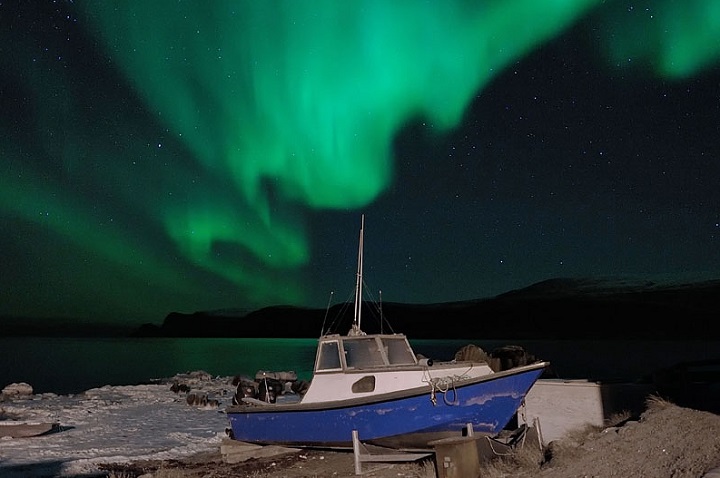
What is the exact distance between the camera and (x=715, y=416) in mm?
9984

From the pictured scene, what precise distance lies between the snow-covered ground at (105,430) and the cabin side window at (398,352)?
20.9ft

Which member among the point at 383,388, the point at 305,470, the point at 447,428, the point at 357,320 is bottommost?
the point at 305,470

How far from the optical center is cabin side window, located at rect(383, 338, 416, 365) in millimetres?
14023

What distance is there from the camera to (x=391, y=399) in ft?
40.9

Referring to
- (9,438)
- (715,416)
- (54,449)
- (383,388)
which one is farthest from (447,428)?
(9,438)

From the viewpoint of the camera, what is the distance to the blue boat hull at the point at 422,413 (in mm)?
12445

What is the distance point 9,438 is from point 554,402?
1545 cm

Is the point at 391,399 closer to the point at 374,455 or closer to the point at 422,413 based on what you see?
the point at 422,413

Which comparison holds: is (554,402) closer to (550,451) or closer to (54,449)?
(550,451)

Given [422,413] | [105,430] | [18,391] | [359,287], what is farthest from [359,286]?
[18,391]

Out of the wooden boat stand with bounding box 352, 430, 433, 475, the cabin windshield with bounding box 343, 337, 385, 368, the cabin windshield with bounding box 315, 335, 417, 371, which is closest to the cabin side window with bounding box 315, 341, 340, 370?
the cabin windshield with bounding box 315, 335, 417, 371

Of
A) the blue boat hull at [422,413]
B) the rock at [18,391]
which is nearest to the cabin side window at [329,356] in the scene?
the blue boat hull at [422,413]

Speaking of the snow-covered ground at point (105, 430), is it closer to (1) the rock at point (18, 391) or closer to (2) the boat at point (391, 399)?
(1) the rock at point (18, 391)

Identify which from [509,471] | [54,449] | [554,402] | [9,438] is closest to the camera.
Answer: [509,471]
